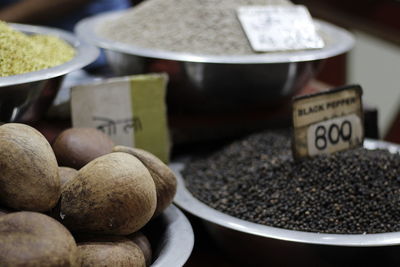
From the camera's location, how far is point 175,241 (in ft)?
2.28

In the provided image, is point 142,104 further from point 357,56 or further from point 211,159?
point 357,56

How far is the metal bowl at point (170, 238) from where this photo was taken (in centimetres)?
65

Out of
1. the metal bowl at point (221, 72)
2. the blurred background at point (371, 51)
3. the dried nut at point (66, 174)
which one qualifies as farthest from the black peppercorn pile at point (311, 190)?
the blurred background at point (371, 51)

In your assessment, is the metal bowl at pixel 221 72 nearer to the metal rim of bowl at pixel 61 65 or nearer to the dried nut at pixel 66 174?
the metal rim of bowl at pixel 61 65

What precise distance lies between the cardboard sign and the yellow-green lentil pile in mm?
59

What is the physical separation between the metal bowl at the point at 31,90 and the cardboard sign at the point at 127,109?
0.06 m

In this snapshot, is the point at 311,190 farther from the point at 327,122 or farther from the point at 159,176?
the point at 159,176

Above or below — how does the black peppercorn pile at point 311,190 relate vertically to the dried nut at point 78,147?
below

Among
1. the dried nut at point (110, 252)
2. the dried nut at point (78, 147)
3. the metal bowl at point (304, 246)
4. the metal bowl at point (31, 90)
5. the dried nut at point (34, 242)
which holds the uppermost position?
the metal bowl at point (31, 90)

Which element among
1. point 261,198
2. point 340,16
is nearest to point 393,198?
point 261,198

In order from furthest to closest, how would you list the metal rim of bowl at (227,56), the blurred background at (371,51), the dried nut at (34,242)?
the blurred background at (371,51), the metal rim of bowl at (227,56), the dried nut at (34,242)

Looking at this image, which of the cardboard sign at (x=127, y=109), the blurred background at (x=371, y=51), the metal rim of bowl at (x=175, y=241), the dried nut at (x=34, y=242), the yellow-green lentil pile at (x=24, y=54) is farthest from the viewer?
the blurred background at (x=371, y=51)

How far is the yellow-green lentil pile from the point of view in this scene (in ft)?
2.52

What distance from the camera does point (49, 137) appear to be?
885 mm
